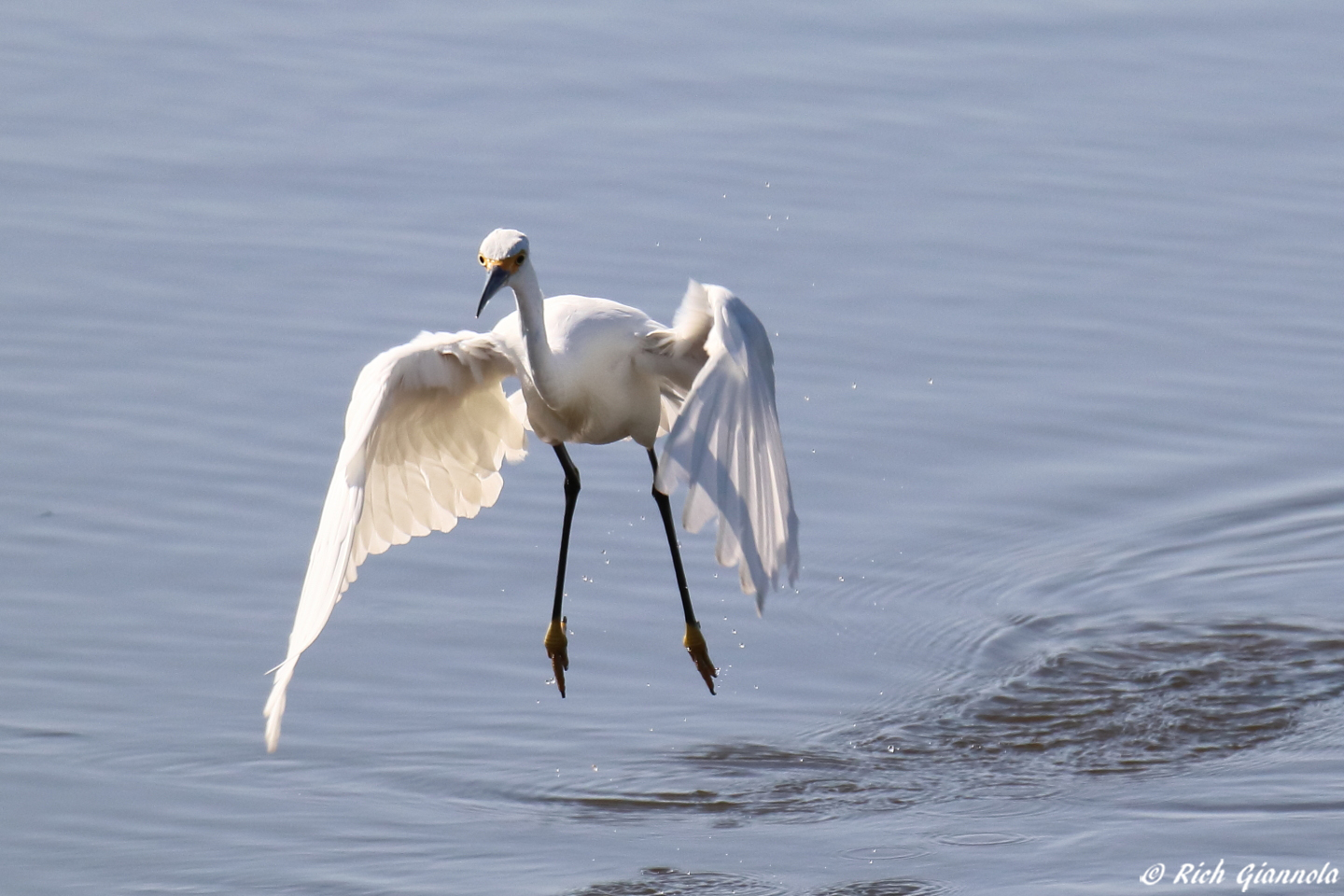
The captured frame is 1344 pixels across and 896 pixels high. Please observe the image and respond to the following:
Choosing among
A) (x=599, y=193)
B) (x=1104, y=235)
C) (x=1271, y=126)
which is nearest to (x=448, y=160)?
(x=599, y=193)

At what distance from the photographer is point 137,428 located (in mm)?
10633

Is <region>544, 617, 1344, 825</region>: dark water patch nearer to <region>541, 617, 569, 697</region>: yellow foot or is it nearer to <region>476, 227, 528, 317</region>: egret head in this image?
<region>541, 617, 569, 697</region>: yellow foot

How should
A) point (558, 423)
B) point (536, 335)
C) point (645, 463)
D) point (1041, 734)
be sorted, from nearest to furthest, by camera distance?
point (536, 335), point (558, 423), point (1041, 734), point (645, 463)

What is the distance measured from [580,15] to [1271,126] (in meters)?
4.19

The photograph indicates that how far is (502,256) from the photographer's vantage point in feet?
25.5

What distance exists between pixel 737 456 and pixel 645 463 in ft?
12.8

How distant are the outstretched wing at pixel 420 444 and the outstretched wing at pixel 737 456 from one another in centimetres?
122

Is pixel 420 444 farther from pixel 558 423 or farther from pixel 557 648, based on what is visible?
pixel 557 648

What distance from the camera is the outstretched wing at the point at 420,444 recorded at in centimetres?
770

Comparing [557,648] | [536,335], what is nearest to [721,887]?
[557,648]

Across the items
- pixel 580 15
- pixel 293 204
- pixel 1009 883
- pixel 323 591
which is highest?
pixel 580 15

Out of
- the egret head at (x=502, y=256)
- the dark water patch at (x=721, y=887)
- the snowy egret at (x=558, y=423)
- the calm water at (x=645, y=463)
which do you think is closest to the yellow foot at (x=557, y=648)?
the snowy egret at (x=558, y=423)

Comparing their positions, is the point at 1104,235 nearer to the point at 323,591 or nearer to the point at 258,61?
the point at 258,61

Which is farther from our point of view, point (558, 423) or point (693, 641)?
point (693, 641)
